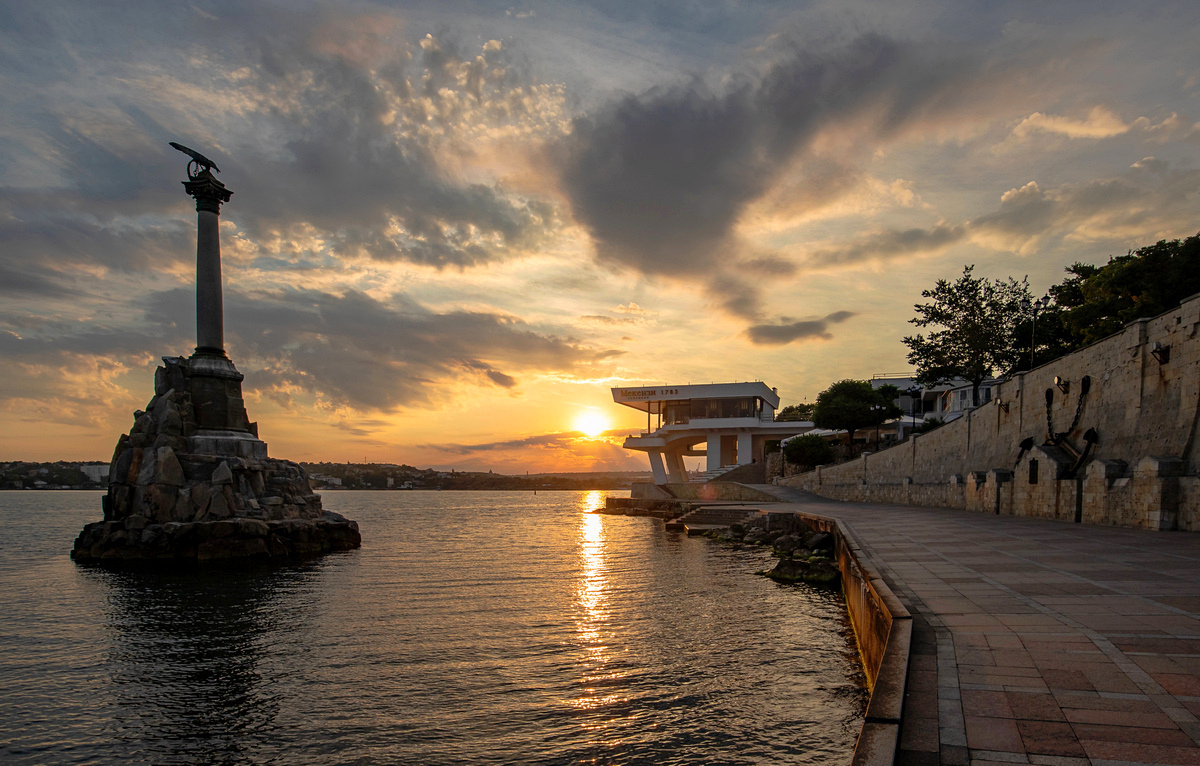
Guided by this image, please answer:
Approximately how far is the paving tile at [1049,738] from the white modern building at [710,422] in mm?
63604

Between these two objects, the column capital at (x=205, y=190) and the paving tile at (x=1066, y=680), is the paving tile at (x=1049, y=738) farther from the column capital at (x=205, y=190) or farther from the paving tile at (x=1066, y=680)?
the column capital at (x=205, y=190)

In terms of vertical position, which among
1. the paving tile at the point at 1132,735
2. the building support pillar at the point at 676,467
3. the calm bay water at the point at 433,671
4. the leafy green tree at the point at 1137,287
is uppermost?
the leafy green tree at the point at 1137,287

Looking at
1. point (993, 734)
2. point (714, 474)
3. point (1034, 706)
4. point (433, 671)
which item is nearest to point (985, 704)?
point (1034, 706)

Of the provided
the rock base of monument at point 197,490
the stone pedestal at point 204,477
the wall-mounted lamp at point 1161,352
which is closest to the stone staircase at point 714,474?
the stone pedestal at point 204,477

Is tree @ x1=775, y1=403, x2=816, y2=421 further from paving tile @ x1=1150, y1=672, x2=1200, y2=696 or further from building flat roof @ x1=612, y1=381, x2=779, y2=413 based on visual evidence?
paving tile @ x1=1150, y1=672, x2=1200, y2=696

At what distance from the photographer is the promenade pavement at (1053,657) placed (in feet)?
13.2

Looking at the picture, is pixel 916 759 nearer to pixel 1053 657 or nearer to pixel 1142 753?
pixel 1142 753

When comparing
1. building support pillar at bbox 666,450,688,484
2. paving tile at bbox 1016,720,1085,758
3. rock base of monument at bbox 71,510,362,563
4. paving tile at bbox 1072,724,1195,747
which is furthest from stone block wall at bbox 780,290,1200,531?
building support pillar at bbox 666,450,688,484

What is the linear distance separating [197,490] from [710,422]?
164 ft

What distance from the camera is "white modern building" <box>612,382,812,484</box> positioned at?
68688 mm

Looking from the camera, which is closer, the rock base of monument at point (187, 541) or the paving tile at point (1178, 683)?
the paving tile at point (1178, 683)

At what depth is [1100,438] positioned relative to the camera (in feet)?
60.8

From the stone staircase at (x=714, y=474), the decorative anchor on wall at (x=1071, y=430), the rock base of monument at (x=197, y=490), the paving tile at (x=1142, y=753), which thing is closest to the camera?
the paving tile at (x=1142, y=753)

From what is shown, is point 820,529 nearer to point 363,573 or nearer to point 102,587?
point 363,573
